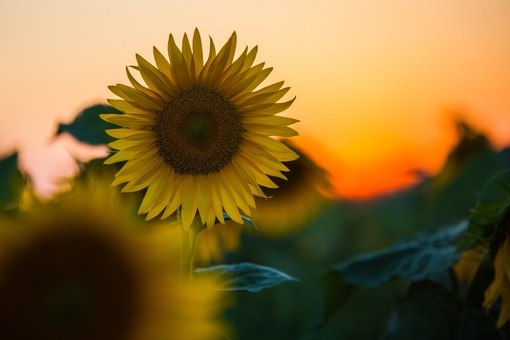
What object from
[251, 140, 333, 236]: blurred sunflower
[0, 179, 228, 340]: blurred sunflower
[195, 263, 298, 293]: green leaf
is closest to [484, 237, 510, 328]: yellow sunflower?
→ [195, 263, 298, 293]: green leaf

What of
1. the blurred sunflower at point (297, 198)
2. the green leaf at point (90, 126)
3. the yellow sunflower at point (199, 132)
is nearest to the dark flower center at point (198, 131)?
the yellow sunflower at point (199, 132)

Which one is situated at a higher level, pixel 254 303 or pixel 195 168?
pixel 195 168

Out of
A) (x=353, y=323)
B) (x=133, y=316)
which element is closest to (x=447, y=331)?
(x=353, y=323)

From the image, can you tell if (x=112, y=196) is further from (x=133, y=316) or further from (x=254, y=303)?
(x=254, y=303)

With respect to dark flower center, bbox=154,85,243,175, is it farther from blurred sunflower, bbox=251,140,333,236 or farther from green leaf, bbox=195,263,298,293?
blurred sunflower, bbox=251,140,333,236

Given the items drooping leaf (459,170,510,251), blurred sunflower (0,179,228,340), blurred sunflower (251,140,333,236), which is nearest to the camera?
blurred sunflower (0,179,228,340)

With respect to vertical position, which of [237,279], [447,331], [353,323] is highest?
[237,279]

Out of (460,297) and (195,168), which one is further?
(460,297)

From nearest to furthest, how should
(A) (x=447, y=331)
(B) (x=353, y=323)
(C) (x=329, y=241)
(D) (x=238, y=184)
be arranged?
(D) (x=238, y=184) → (A) (x=447, y=331) → (B) (x=353, y=323) → (C) (x=329, y=241)
